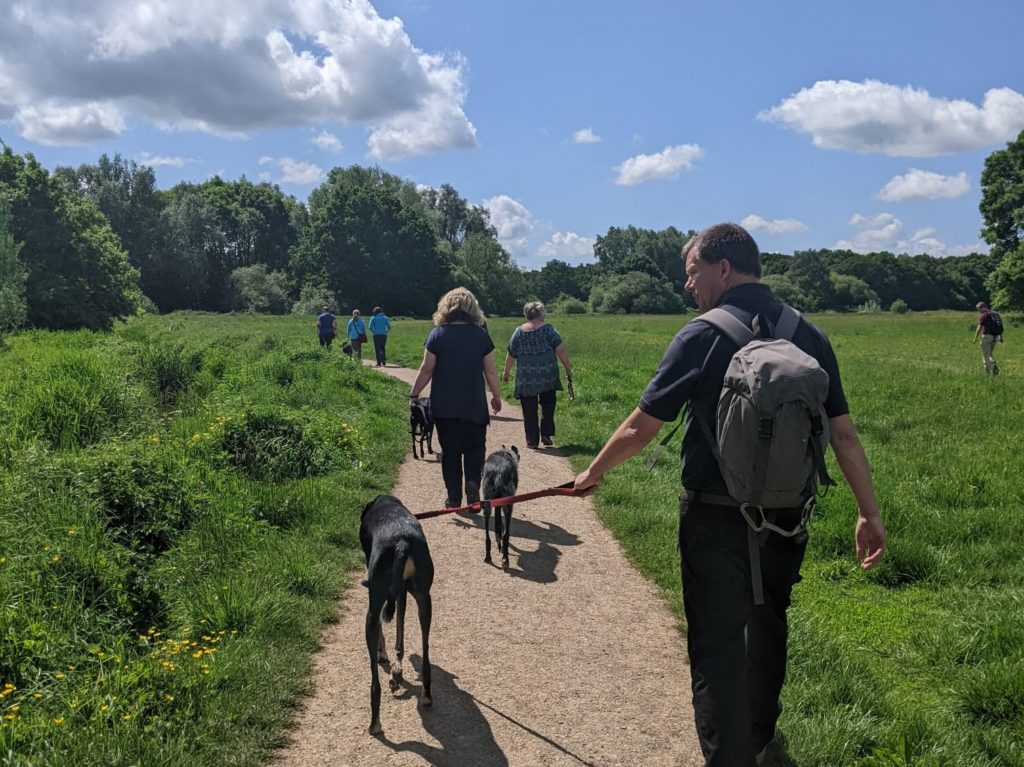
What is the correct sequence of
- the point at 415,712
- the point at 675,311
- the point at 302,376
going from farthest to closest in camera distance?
the point at 675,311
the point at 302,376
the point at 415,712

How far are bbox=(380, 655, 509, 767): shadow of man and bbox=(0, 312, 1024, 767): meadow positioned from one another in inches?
28.4

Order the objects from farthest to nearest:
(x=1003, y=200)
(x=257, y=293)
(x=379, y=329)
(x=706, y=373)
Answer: (x=257, y=293), (x=1003, y=200), (x=379, y=329), (x=706, y=373)

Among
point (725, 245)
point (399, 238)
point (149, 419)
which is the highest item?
point (399, 238)

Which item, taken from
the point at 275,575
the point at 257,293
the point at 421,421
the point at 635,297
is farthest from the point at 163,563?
the point at 635,297

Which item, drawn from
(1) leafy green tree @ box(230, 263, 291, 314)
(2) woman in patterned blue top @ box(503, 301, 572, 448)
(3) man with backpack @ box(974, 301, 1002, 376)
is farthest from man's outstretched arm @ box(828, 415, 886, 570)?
(1) leafy green tree @ box(230, 263, 291, 314)

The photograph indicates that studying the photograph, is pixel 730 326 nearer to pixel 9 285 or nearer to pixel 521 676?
pixel 521 676

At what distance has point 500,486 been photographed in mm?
6793

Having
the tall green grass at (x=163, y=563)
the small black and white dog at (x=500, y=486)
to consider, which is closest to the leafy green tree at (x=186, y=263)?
the tall green grass at (x=163, y=563)

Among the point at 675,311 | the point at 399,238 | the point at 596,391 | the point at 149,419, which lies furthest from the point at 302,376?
the point at 675,311

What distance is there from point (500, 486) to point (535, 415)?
15.2ft

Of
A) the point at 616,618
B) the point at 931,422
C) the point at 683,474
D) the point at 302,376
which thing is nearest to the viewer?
the point at 683,474

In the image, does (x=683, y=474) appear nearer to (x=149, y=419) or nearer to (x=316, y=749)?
(x=316, y=749)

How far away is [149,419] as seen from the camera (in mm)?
11062

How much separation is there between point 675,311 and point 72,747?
297ft
